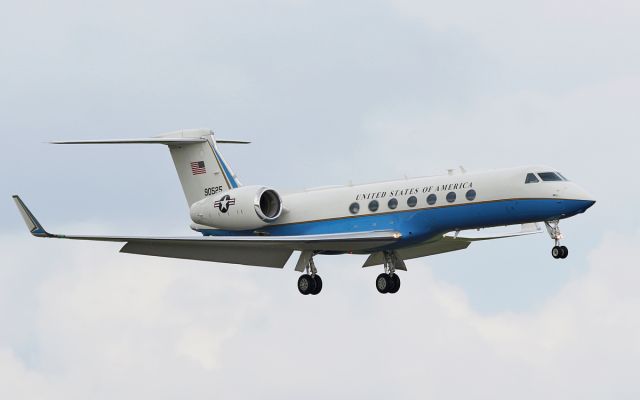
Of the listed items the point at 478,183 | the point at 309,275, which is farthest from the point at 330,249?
the point at 478,183

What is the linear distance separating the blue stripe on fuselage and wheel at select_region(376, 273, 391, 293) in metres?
1.95

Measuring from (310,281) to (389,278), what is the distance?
2.36m

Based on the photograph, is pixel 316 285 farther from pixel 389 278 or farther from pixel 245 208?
pixel 245 208

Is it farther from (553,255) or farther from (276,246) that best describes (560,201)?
(276,246)

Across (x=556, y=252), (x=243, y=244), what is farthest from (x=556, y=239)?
(x=243, y=244)

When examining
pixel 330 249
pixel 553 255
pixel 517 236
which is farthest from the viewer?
pixel 517 236

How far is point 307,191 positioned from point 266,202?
126 cm

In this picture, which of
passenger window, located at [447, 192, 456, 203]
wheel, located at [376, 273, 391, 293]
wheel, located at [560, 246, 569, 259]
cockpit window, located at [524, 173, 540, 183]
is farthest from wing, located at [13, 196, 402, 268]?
wheel, located at [560, 246, 569, 259]

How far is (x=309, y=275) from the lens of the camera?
149ft

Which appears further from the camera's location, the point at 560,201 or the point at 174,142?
the point at 174,142

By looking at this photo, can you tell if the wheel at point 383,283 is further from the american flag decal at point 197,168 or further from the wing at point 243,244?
the american flag decal at point 197,168

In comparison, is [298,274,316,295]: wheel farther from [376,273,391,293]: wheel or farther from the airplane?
[376,273,391,293]: wheel

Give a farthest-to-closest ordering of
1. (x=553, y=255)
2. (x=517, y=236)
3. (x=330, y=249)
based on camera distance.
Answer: (x=517, y=236), (x=330, y=249), (x=553, y=255)

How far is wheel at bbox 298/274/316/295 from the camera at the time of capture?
4528 centimetres
